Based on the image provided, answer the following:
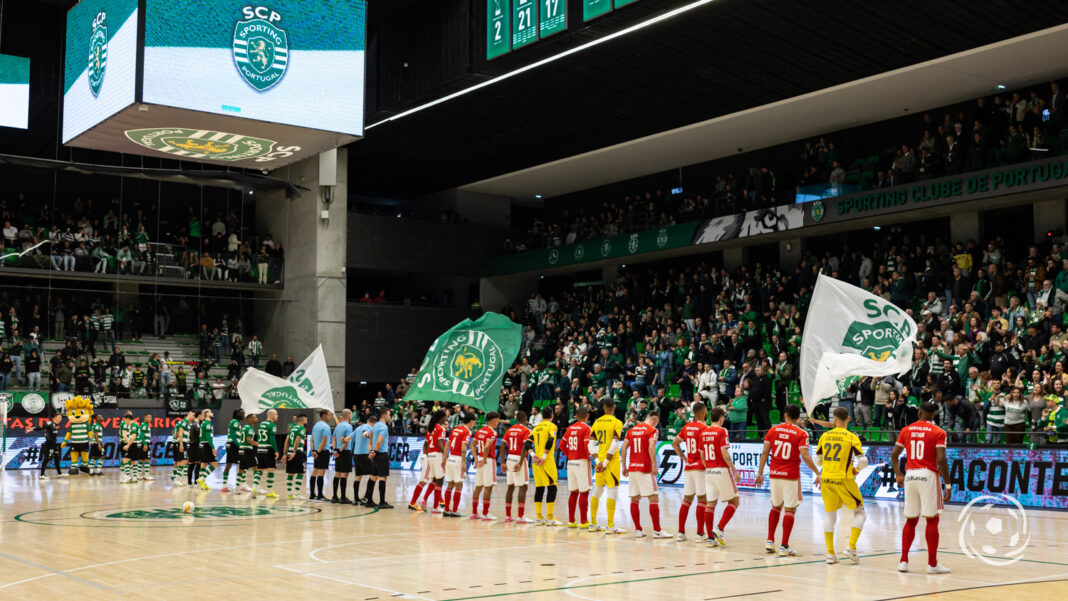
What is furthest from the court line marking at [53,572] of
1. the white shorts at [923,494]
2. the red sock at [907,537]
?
the white shorts at [923,494]

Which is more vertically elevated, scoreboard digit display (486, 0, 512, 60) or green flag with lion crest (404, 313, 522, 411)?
scoreboard digit display (486, 0, 512, 60)

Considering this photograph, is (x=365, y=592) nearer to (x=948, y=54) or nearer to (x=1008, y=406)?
(x=1008, y=406)

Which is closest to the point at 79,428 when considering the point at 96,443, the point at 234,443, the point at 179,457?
the point at 96,443

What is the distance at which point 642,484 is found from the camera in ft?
57.0

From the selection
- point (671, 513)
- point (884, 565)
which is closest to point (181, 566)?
point (884, 565)

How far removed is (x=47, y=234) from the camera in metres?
41.9

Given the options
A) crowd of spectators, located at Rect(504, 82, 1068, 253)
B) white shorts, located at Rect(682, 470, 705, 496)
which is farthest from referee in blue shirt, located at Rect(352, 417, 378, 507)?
crowd of spectators, located at Rect(504, 82, 1068, 253)

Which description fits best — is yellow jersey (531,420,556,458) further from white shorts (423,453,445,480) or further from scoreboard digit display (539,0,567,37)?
scoreboard digit display (539,0,567,37)

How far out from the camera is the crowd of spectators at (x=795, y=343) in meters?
23.7

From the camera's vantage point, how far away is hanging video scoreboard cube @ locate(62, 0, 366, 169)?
80.6 ft

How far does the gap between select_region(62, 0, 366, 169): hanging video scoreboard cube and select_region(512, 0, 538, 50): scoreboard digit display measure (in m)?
5.47

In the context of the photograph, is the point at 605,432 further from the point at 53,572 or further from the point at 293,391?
the point at 293,391

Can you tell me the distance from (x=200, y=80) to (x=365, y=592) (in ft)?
56.4

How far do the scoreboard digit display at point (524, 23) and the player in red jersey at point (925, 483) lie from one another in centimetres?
1996
